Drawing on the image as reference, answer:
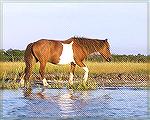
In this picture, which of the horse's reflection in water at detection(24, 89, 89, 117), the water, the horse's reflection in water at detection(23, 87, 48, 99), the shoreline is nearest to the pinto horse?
the shoreline

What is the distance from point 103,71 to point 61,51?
4467mm

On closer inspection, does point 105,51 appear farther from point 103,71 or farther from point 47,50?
point 103,71

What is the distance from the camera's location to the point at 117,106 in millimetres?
9758

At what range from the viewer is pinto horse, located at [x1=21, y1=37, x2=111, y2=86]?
50.8 feet

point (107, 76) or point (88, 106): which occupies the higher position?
point (88, 106)

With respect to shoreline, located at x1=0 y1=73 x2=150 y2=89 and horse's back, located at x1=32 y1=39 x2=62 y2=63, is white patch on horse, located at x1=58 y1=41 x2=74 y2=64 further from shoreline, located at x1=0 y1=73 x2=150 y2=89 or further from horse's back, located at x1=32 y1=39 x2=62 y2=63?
shoreline, located at x1=0 y1=73 x2=150 y2=89

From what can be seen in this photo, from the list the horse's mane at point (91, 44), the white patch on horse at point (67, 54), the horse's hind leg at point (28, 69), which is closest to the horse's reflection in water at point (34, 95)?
the horse's hind leg at point (28, 69)

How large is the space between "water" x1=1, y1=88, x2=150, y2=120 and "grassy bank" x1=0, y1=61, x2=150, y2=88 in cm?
388

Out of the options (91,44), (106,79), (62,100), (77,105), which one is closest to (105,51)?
(91,44)

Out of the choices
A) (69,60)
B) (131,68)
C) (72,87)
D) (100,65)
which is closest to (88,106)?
(72,87)

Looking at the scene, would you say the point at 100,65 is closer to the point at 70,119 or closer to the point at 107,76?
the point at 107,76

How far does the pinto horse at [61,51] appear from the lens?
50.8 feet

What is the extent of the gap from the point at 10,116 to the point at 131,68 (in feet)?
42.7

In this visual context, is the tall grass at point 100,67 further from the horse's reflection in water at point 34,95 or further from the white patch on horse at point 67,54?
the horse's reflection in water at point 34,95
